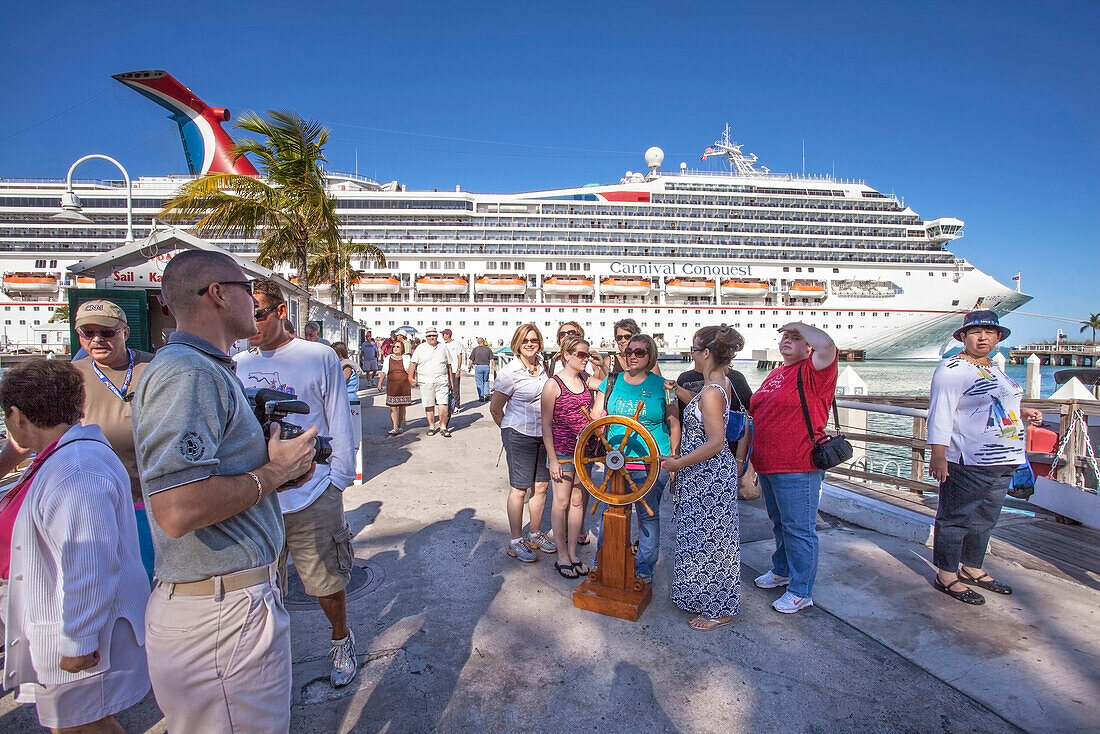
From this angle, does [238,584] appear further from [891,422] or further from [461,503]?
[891,422]

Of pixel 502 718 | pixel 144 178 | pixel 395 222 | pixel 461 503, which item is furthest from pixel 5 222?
pixel 502 718

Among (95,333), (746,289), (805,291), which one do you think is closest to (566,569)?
(95,333)

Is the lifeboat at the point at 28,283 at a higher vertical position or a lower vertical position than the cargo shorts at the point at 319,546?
higher

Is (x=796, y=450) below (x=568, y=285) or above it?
below

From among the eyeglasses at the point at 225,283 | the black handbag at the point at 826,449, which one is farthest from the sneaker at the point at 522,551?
the eyeglasses at the point at 225,283

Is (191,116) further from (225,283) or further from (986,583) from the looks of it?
(986,583)

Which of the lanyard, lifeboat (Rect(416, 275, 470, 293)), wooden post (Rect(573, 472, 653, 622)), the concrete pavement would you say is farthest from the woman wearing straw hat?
lifeboat (Rect(416, 275, 470, 293))

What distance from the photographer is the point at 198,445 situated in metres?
1.18

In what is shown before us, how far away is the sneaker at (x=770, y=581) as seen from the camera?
3322mm

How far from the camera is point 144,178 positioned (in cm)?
3978

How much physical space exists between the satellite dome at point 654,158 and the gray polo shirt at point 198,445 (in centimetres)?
5098

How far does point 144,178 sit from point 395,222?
18.0 metres

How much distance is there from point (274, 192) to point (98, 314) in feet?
23.9

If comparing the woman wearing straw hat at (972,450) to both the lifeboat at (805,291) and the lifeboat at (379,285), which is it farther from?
the lifeboat at (805,291)
